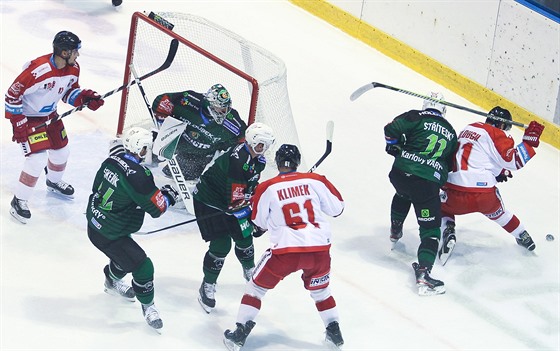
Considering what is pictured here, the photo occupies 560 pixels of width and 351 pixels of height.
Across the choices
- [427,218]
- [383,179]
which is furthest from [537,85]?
[427,218]

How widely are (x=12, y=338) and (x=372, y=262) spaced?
211 centimetres

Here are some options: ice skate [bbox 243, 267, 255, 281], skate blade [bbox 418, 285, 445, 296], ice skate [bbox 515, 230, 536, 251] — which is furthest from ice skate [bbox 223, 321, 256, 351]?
ice skate [bbox 515, 230, 536, 251]

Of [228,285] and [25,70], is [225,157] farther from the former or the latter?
[25,70]

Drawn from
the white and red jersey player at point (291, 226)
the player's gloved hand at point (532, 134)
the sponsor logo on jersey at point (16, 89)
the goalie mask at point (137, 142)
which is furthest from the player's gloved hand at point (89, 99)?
→ the player's gloved hand at point (532, 134)

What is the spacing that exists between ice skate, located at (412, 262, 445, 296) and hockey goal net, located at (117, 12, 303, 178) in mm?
1318

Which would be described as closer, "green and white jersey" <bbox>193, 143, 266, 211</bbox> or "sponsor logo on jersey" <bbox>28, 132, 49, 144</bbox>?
"green and white jersey" <bbox>193, 143, 266, 211</bbox>

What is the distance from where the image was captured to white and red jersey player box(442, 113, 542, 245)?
656 cm

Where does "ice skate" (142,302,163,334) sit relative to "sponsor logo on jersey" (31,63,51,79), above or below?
below

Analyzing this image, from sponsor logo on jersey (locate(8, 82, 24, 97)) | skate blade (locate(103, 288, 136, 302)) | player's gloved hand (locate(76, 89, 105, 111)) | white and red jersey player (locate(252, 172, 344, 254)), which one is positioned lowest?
skate blade (locate(103, 288, 136, 302))

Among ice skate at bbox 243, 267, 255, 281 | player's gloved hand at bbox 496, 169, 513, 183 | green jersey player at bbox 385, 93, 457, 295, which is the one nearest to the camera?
ice skate at bbox 243, 267, 255, 281

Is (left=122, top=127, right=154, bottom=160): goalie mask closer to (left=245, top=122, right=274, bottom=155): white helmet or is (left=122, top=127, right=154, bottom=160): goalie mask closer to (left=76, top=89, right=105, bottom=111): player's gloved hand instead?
(left=245, top=122, right=274, bottom=155): white helmet

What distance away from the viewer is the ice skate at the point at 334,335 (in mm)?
5668

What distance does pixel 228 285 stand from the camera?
624cm

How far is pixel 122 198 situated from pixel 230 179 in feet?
1.81
